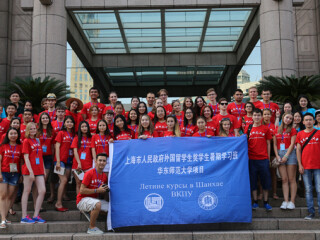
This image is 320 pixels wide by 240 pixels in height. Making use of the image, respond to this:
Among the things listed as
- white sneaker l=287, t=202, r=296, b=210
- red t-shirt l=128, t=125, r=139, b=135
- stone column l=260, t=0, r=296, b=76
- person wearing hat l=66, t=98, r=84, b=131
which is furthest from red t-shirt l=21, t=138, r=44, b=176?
stone column l=260, t=0, r=296, b=76

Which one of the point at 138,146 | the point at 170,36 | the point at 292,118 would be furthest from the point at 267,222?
the point at 170,36

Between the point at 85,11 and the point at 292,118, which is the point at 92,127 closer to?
the point at 292,118

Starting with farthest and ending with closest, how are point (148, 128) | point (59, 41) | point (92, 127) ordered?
point (59, 41) < point (92, 127) < point (148, 128)

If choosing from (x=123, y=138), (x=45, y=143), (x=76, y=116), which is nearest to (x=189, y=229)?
(x=123, y=138)

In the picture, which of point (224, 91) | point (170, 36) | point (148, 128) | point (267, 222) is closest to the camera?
point (267, 222)

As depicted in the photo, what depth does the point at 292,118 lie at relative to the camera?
770 cm

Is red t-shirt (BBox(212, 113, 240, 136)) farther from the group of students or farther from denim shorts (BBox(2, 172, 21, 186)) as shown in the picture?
denim shorts (BBox(2, 172, 21, 186))

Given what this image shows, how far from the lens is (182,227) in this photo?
6.95 meters

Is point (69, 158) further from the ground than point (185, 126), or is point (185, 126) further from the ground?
point (185, 126)

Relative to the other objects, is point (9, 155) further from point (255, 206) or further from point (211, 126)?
point (255, 206)

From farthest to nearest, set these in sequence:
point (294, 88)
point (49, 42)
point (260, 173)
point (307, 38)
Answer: point (307, 38) → point (49, 42) → point (294, 88) → point (260, 173)

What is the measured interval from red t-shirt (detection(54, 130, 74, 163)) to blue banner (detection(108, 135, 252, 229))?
3.95 feet

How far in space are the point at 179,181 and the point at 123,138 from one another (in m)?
1.65

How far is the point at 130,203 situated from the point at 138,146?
1140 mm
